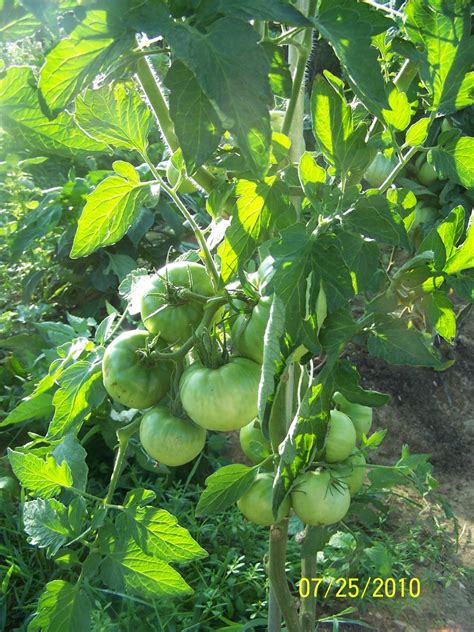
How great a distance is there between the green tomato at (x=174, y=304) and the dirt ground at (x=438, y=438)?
1.21 meters

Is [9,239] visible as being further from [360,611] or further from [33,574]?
[360,611]

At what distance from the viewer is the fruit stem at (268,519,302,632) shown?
0.97 meters

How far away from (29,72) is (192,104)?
8.6 inches

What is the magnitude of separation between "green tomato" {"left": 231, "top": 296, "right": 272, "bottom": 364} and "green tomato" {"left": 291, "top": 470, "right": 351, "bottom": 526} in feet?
0.71

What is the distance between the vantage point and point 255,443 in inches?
34.1

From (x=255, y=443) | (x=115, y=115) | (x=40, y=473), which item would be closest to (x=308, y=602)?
(x=255, y=443)

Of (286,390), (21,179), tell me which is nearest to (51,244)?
(21,179)

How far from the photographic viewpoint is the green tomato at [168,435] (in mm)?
769

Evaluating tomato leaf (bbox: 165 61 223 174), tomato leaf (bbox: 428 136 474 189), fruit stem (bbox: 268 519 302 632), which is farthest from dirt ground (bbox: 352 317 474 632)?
tomato leaf (bbox: 165 61 223 174)

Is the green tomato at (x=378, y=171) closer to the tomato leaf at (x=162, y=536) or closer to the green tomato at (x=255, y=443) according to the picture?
the green tomato at (x=255, y=443)

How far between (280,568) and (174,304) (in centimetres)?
48

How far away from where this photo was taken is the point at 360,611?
171 centimetres
